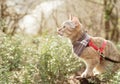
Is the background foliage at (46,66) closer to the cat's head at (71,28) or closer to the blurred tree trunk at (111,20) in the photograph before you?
the cat's head at (71,28)

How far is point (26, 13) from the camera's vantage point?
12.7 metres

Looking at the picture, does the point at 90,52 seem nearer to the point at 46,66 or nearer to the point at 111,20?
the point at 46,66

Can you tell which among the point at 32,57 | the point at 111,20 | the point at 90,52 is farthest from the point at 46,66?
the point at 111,20

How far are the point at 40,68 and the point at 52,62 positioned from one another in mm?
239

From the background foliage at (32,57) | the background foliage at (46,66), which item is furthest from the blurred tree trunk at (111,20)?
the background foliage at (46,66)

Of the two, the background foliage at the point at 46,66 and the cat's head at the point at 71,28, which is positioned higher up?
the cat's head at the point at 71,28

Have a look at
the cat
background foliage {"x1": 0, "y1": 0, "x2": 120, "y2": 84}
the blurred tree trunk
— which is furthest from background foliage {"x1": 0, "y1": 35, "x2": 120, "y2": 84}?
the blurred tree trunk

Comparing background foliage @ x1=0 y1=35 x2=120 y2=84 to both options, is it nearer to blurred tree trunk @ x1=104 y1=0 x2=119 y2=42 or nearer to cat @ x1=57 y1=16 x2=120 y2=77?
cat @ x1=57 y1=16 x2=120 y2=77

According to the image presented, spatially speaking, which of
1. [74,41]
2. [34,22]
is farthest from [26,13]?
[74,41]

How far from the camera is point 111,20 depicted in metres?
14.8

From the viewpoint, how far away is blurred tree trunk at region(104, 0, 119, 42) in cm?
1386

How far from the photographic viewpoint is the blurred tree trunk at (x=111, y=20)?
13859 millimetres

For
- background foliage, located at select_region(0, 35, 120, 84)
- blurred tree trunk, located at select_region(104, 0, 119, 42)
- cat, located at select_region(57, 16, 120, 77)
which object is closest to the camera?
background foliage, located at select_region(0, 35, 120, 84)

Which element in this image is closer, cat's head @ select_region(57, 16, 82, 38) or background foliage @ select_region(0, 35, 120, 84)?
background foliage @ select_region(0, 35, 120, 84)
